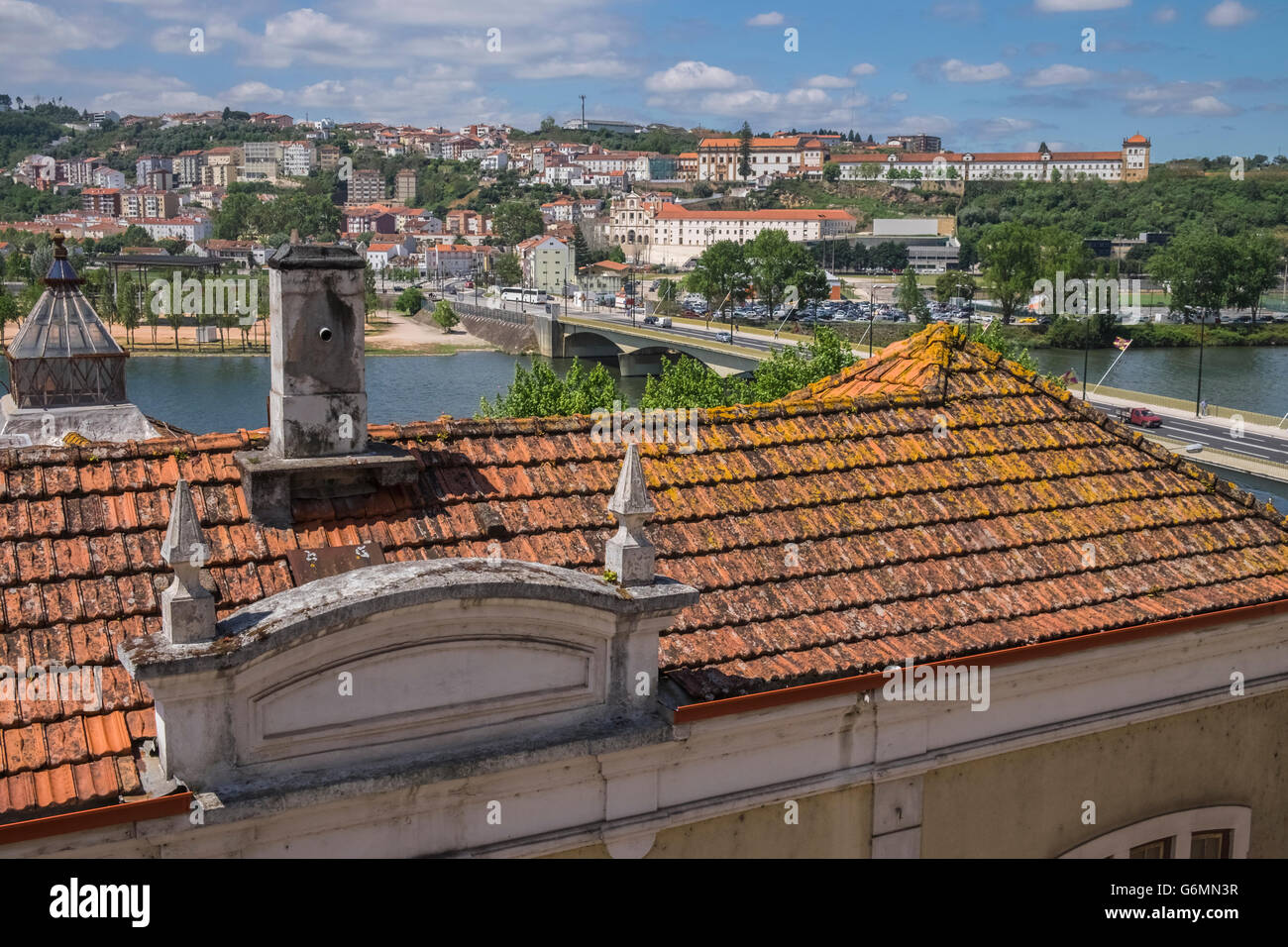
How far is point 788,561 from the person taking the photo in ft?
20.6

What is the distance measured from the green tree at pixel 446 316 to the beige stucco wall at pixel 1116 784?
76.2 meters

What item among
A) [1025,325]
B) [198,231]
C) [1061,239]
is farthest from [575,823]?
[198,231]

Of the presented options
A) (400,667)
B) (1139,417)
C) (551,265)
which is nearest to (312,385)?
(400,667)

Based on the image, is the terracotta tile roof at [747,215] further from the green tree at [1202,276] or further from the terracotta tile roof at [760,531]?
the terracotta tile roof at [760,531]

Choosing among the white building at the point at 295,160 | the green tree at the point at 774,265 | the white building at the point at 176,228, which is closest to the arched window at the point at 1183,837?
the green tree at the point at 774,265

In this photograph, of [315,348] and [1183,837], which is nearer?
[315,348]

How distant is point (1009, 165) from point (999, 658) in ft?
582

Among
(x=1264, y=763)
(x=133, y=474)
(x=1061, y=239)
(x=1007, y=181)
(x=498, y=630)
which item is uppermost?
(x=1007, y=181)

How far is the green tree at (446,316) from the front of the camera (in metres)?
Result: 80.6

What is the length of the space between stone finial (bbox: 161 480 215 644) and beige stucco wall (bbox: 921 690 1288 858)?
3.38 m

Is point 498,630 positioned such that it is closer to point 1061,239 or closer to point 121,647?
point 121,647

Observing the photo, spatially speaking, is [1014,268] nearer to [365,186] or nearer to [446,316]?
[446,316]

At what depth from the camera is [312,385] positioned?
18.9ft

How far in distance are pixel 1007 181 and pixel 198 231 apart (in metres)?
98.1
